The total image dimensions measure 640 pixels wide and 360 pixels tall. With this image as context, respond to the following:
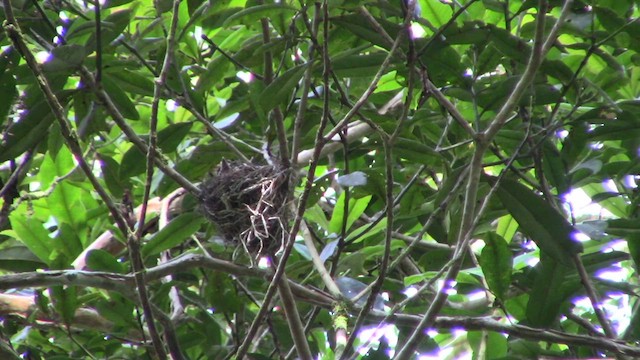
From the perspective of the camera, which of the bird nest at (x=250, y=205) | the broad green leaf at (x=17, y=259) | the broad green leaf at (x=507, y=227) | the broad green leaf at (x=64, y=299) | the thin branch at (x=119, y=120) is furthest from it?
the broad green leaf at (x=507, y=227)

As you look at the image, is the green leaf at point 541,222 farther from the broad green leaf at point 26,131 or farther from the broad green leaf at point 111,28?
the broad green leaf at point 26,131

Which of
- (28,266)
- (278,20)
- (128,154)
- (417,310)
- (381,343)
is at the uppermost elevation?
(278,20)

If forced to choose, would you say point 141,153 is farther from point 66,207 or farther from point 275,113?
point 275,113

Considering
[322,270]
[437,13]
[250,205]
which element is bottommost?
[322,270]

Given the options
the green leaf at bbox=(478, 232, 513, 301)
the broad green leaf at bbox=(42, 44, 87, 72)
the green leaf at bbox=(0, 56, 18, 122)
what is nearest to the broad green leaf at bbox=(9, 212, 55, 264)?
the green leaf at bbox=(0, 56, 18, 122)

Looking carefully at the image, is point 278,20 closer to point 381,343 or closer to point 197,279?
point 381,343

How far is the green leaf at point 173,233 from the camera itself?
178 centimetres

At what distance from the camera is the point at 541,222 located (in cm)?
156

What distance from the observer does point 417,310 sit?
1879 millimetres

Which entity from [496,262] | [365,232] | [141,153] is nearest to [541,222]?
[496,262]

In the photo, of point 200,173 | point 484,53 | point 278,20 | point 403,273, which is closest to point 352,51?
point 278,20

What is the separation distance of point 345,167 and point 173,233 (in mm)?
411

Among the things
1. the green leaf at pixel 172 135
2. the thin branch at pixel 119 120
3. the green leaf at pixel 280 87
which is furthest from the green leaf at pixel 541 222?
the green leaf at pixel 172 135

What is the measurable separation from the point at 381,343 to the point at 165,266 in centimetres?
51
